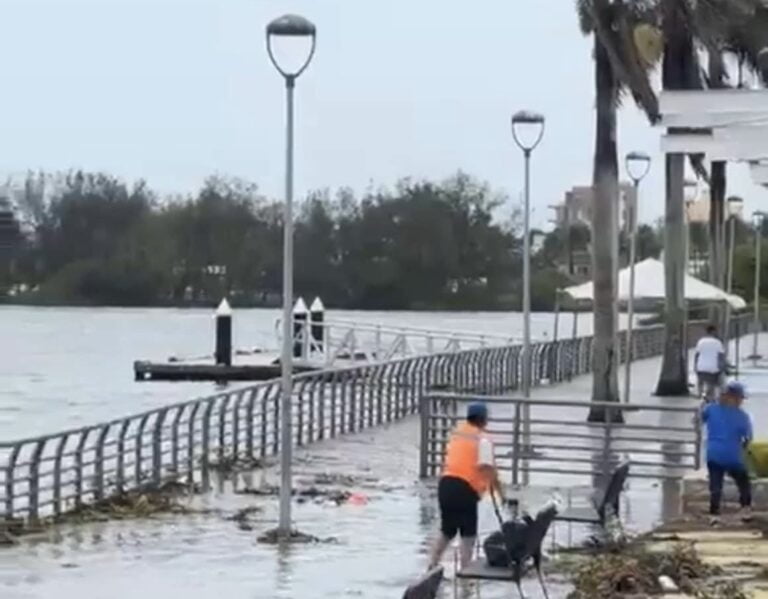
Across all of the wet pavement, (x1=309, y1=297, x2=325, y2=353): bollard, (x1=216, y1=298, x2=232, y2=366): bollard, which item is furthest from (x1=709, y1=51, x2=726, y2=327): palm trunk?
the wet pavement

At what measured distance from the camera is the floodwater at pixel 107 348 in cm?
5881

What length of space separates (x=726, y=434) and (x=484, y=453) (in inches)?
165

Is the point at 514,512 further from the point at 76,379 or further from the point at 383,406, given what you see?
the point at 76,379

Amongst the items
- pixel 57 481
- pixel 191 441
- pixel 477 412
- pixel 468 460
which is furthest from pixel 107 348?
pixel 468 460

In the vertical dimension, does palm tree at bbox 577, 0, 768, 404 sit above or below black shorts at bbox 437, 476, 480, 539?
above

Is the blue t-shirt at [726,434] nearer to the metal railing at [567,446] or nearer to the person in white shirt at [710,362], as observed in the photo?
the metal railing at [567,446]

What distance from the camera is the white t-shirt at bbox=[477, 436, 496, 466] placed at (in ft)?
53.5

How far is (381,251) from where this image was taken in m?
113

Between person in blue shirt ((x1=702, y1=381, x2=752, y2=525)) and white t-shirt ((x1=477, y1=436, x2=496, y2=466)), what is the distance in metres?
3.94

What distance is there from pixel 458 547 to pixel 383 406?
21.6 meters

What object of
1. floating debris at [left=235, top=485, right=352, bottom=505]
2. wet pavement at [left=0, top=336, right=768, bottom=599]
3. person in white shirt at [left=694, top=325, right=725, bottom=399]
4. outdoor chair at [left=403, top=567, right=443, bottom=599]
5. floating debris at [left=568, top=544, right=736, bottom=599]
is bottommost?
wet pavement at [left=0, top=336, right=768, bottom=599]

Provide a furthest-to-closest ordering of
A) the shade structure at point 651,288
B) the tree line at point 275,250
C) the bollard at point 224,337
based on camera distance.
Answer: the tree line at point 275,250 < the bollard at point 224,337 < the shade structure at point 651,288

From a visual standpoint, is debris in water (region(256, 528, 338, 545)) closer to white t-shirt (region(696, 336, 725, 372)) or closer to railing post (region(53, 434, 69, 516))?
railing post (region(53, 434, 69, 516))

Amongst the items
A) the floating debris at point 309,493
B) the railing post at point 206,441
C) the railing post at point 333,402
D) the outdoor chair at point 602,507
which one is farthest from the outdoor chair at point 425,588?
the railing post at point 333,402
